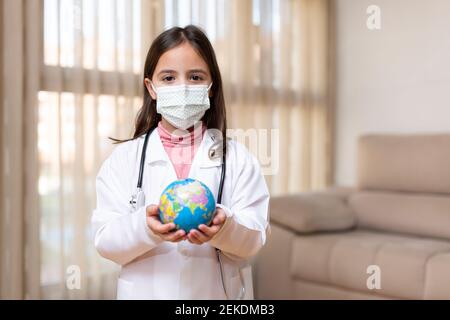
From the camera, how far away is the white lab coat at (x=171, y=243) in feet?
4.25

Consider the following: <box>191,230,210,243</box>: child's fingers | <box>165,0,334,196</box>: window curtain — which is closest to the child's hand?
<box>191,230,210,243</box>: child's fingers

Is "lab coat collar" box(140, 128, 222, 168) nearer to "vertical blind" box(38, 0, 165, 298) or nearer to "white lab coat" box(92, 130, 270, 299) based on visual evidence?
"white lab coat" box(92, 130, 270, 299)

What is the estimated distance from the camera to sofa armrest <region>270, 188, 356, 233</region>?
2876mm

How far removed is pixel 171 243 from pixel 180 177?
0.16 metres

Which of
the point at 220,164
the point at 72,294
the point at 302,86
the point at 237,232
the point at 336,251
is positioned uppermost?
the point at 302,86

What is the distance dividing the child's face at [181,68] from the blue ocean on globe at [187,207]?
318 mm

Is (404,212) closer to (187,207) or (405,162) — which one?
(405,162)

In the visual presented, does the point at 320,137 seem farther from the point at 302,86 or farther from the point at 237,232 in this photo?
the point at 237,232

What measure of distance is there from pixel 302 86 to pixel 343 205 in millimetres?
965

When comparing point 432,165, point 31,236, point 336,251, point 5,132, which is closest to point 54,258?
point 31,236

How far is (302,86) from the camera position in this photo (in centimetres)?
372

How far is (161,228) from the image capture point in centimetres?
116

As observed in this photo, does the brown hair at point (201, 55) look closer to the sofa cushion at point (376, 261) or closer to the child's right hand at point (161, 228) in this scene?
the child's right hand at point (161, 228)

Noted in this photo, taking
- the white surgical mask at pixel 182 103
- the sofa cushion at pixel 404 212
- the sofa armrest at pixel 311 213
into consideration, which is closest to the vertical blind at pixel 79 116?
the sofa armrest at pixel 311 213
